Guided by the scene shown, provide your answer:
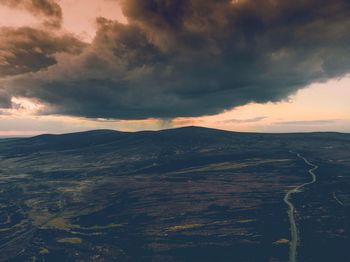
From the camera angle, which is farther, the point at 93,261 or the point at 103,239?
the point at 103,239

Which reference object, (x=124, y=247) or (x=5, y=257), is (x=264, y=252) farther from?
(x=5, y=257)

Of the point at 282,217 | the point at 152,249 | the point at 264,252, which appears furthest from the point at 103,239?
the point at 282,217

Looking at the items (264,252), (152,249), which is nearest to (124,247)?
(152,249)

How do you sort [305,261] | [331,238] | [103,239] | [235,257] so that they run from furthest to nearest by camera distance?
[103,239] < [331,238] < [235,257] < [305,261]

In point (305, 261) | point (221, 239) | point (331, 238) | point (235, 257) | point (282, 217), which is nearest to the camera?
point (305, 261)

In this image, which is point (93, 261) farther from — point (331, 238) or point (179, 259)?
point (331, 238)

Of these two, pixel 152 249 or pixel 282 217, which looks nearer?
pixel 152 249

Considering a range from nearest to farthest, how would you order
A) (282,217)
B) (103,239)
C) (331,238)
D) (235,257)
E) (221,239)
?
(235,257) → (331,238) → (221,239) → (103,239) → (282,217)

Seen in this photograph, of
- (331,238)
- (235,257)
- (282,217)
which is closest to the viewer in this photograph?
(235,257)
